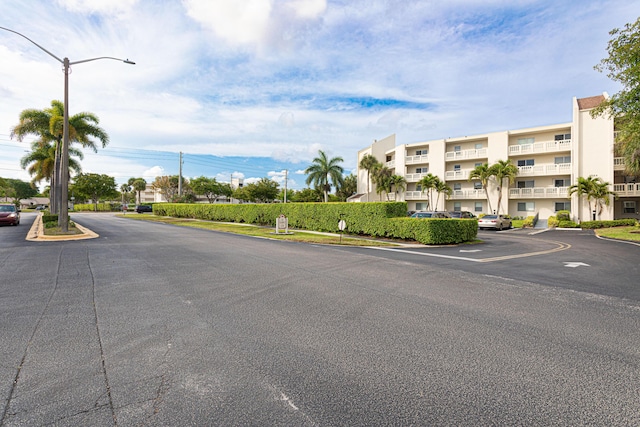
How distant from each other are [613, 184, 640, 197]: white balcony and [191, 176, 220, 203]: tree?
69395mm

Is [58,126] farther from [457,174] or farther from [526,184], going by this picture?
[526,184]

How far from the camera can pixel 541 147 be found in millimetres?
35250

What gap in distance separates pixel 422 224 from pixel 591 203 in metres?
26.8

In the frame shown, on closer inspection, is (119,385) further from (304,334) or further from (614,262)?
(614,262)

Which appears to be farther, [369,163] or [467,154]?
[369,163]

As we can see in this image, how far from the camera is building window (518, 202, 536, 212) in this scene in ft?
120

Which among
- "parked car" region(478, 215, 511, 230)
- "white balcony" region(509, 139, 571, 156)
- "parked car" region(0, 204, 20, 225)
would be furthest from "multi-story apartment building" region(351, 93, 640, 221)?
"parked car" region(0, 204, 20, 225)

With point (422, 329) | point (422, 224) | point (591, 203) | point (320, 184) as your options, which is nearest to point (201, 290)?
point (422, 329)

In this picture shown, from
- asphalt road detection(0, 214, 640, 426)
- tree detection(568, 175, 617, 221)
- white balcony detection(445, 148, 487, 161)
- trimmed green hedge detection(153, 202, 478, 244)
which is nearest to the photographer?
asphalt road detection(0, 214, 640, 426)

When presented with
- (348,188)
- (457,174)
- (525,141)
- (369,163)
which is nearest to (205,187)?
(348,188)

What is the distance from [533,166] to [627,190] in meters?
8.06

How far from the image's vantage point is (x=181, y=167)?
171ft

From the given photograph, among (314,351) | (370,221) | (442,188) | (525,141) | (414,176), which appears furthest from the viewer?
(414,176)

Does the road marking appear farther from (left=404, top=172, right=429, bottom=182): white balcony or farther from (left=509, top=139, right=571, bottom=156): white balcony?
(left=404, top=172, right=429, bottom=182): white balcony
